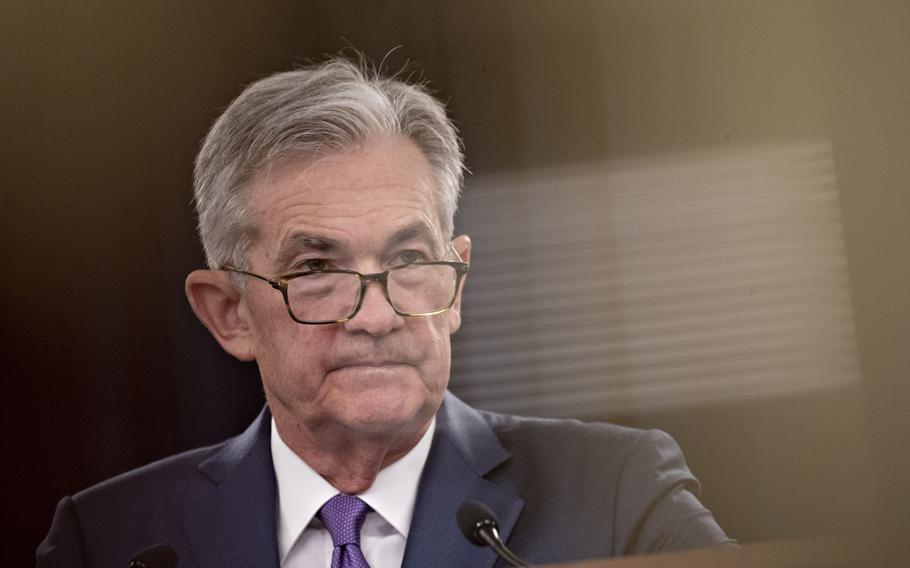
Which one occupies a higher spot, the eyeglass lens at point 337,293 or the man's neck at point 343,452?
the eyeglass lens at point 337,293

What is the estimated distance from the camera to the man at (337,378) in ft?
5.48

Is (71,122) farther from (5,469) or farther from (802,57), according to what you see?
(802,57)

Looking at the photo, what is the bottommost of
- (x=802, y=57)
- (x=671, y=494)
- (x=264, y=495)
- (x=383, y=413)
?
(x=671, y=494)

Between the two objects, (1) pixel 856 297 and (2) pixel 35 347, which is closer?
(2) pixel 35 347

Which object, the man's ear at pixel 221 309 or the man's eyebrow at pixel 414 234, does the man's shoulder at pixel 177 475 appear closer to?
the man's ear at pixel 221 309

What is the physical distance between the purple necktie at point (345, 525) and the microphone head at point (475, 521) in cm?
16

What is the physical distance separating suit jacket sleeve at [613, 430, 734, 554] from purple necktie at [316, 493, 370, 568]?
17.0 inches

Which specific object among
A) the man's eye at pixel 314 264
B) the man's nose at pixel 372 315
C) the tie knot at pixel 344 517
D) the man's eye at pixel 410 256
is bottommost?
the tie knot at pixel 344 517

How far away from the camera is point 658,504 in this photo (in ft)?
5.90

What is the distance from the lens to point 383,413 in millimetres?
1680

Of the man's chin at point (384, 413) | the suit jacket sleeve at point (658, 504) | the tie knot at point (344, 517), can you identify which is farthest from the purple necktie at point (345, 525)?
the suit jacket sleeve at point (658, 504)

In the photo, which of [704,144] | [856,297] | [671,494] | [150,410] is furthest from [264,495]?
[856,297]

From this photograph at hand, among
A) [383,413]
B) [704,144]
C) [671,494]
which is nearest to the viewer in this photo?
[383,413]

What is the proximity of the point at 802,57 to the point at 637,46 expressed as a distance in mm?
338
